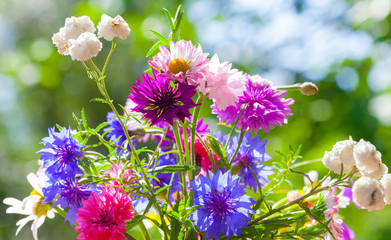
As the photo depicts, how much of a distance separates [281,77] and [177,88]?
1619 mm

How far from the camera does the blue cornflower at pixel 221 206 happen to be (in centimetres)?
42

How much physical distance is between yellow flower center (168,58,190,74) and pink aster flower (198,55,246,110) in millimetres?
22

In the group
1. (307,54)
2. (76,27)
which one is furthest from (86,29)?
(307,54)

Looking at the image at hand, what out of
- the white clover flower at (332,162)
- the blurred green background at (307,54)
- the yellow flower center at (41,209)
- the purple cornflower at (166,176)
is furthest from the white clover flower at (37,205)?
the blurred green background at (307,54)

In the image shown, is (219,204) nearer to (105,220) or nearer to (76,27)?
(105,220)

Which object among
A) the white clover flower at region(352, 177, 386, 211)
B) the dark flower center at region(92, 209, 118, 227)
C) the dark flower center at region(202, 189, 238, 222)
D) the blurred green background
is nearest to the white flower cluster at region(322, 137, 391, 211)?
the white clover flower at region(352, 177, 386, 211)

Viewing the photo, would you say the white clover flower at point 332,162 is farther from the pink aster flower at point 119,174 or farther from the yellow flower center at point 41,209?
the yellow flower center at point 41,209

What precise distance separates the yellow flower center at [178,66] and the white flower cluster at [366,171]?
16cm

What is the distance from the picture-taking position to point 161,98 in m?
0.41

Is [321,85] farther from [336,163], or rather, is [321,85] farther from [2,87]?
[2,87]

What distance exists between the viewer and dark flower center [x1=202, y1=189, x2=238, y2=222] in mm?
422

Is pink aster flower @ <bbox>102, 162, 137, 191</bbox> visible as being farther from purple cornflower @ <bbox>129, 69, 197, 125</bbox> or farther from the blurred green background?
the blurred green background

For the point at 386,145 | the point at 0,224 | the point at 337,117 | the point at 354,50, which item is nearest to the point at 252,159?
the point at 386,145

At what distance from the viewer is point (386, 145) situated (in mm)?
1567
